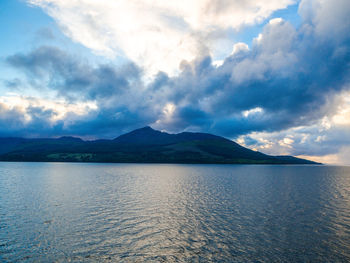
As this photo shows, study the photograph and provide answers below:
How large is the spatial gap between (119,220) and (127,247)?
45.6 feet

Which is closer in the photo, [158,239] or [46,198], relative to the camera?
[158,239]

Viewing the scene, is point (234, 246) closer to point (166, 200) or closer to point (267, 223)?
point (267, 223)

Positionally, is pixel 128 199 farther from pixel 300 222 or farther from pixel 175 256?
pixel 300 222

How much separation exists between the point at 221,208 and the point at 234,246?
2495 cm

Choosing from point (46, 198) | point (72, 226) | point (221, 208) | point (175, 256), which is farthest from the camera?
point (46, 198)

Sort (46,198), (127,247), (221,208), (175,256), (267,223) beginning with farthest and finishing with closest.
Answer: (46,198) < (221,208) < (267,223) < (127,247) < (175,256)

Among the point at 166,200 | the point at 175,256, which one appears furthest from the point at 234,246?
the point at 166,200

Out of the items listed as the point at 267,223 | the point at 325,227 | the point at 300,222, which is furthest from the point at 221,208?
the point at 325,227

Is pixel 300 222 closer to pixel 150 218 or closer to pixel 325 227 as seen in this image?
pixel 325 227

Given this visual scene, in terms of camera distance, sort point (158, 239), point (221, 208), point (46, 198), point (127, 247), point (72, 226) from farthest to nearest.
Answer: point (46, 198)
point (221, 208)
point (72, 226)
point (158, 239)
point (127, 247)

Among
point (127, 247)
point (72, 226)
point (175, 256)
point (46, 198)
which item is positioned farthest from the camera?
point (46, 198)

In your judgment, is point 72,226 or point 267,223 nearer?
point 72,226

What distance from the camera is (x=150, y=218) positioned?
155 ft

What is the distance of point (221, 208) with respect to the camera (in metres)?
57.2
